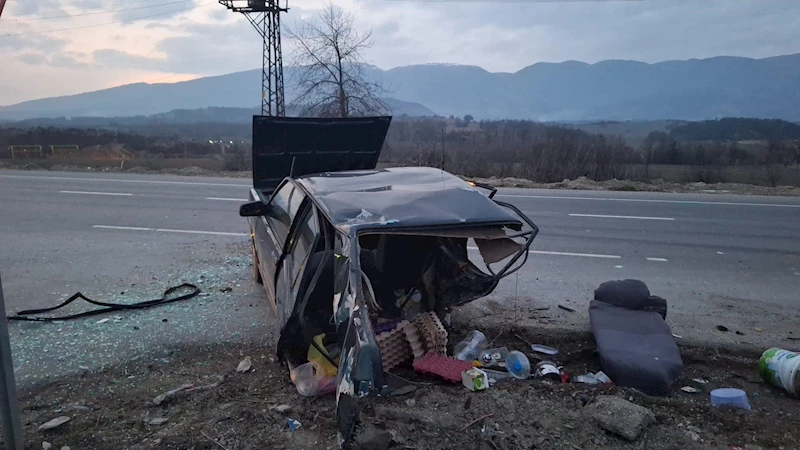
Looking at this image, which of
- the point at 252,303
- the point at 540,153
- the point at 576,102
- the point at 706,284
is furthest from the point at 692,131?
the point at 576,102

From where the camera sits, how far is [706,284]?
7336mm

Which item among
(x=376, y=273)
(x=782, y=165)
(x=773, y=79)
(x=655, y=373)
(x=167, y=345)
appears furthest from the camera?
(x=773, y=79)

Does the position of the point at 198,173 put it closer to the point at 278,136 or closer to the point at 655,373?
the point at 278,136

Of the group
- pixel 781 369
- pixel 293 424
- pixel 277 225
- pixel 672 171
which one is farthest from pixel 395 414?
pixel 672 171

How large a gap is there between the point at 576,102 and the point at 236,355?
181 m

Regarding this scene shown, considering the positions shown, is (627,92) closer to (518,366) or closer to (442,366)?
(518,366)

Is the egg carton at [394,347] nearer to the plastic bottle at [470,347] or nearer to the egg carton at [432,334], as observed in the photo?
the egg carton at [432,334]

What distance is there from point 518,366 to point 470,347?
18.0 inches

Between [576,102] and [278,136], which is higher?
[576,102]

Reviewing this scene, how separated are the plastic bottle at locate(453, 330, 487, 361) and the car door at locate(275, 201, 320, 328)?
138 centimetres

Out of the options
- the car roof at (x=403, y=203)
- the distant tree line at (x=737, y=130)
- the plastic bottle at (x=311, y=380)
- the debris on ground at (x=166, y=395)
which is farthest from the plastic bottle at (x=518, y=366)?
the distant tree line at (x=737, y=130)

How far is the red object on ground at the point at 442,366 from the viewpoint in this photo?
13.2ft

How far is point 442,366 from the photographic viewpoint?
13.6 feet

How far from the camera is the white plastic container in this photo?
4219 millimetres
